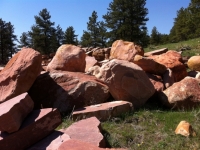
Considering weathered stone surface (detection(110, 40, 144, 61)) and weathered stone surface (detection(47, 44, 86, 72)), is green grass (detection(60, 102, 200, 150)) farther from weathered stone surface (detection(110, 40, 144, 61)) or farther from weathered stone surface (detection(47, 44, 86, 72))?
weathered stone surface (detection(110, 40, 144, 61))

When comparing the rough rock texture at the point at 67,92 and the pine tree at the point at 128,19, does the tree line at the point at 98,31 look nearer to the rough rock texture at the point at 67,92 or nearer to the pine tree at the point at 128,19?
the pine tree at the point at 128,19

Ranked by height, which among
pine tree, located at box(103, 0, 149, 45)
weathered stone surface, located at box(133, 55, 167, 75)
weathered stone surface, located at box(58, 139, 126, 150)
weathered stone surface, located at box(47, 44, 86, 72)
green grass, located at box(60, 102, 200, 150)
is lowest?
green grass, located at box(60, 102, 200, 150)

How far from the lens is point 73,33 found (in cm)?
3991

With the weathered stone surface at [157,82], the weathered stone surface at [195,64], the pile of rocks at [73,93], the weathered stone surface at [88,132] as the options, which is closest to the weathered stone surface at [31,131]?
the pile of rocks at [73,93]

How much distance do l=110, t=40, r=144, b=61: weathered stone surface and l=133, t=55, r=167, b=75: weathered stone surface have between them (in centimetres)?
67

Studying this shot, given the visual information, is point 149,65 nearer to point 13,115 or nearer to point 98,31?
point 13,115

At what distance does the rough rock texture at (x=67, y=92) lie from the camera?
5.26 meters

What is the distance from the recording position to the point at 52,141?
361 centimetres

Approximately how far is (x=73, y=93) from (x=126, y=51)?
2.38 meters

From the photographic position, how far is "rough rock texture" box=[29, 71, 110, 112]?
17.3 ft

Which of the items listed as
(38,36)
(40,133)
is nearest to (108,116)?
(40,133)

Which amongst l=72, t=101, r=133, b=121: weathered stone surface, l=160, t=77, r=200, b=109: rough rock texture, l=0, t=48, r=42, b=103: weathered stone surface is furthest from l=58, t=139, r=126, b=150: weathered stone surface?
l=160, t=77, r=200, b=109: rough rock texture

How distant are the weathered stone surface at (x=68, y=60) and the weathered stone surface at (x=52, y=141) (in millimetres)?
2616

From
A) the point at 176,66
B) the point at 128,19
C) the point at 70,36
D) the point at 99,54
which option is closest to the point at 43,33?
the point at 70,36
